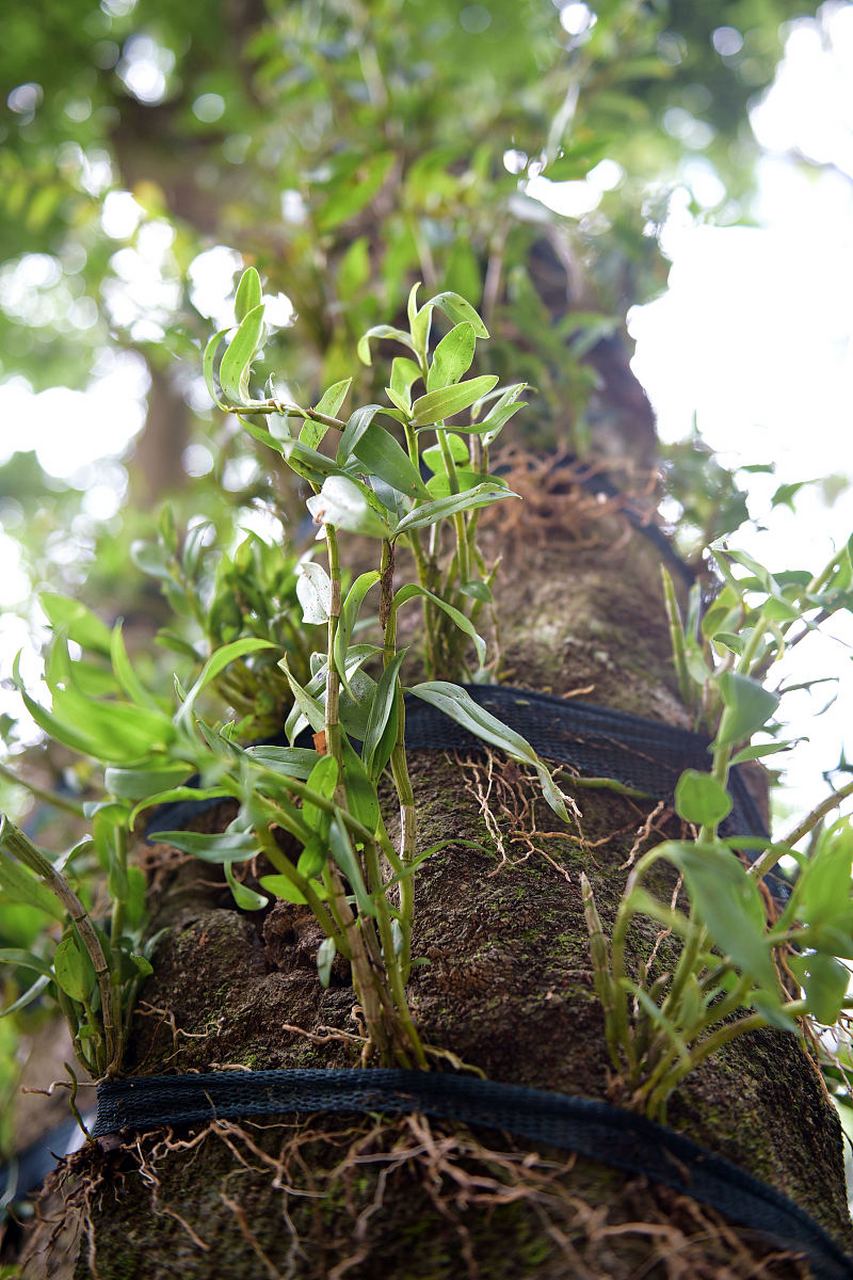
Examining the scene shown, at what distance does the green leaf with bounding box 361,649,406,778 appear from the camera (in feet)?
1.78

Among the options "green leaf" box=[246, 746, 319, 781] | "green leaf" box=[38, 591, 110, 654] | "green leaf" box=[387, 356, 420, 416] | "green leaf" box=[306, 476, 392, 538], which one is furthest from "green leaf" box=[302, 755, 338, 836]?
"green leaf" box=[38, 591, 110, 654]

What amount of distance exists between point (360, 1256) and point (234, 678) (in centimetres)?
51

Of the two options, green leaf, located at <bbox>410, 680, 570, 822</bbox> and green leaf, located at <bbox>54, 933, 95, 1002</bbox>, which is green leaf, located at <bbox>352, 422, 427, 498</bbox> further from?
green leaf, located at <bbox>54, 933, 95, 1002</bbox>

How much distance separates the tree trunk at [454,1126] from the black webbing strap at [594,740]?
3cm

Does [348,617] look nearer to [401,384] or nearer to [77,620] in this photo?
[401,384]

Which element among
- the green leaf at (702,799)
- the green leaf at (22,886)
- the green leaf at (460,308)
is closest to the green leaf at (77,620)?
the green leaf at (22,886)

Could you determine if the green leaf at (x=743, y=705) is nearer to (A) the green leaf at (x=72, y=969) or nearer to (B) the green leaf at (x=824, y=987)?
(B) the green leaf at (x=824, y=987)

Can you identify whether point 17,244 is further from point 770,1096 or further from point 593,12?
point 770,1096

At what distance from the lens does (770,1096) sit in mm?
577

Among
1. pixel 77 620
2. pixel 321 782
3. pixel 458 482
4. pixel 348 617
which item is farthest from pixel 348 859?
pixel 77 620

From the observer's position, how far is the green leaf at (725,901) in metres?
0.39

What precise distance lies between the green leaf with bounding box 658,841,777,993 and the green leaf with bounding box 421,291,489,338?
351mm

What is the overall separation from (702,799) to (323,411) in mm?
352

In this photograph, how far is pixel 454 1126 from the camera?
50cm
